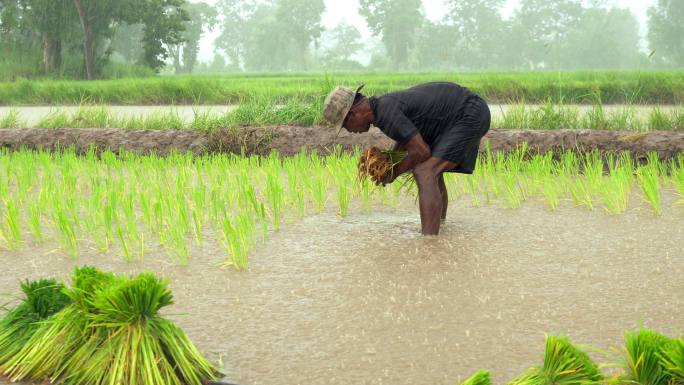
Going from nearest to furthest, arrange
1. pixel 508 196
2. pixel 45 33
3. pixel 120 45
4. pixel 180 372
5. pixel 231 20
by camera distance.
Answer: pixel 180 372 < pixel 508 196 < pixel 45 33 < pixel 120 45 < pixel 231 20

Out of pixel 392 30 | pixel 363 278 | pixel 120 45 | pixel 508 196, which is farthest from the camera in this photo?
pixel 392 30

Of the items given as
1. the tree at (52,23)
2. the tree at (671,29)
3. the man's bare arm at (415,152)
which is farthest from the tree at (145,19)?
the tree at (671,29)

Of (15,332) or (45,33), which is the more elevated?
(45,33)

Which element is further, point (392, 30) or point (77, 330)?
point (392, 30)

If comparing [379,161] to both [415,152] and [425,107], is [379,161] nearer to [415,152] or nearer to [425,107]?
[415,152]

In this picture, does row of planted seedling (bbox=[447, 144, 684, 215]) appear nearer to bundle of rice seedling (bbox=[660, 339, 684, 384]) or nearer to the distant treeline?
bundle of rice seedling (bbox=[660, 339, 684, 384])

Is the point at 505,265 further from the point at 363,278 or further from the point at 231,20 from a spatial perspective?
the point at 231,20

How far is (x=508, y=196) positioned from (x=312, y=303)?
7.10 feet

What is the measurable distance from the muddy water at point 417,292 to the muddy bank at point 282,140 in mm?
1826

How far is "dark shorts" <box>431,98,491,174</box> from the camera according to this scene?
3.84 metres

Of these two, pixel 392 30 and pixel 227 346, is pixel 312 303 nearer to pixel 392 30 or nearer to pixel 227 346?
pixel 227 346

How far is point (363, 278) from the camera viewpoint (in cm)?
316

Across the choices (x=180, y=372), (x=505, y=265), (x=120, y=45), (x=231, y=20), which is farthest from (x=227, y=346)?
(x=231, y=20)

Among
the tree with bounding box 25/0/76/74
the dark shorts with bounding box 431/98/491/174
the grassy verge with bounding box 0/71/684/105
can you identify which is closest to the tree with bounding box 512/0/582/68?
the tree with bounding box 25/0/76/74
